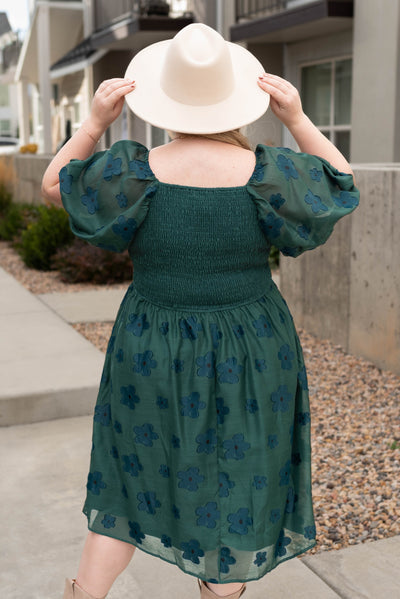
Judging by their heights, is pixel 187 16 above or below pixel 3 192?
above

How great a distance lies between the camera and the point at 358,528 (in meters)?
2.99

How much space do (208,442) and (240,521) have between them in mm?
224

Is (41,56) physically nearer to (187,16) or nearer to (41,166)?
(187,16)

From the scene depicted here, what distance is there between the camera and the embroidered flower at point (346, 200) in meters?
1.93

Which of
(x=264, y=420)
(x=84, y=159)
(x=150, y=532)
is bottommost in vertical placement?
(x=150, y=532)

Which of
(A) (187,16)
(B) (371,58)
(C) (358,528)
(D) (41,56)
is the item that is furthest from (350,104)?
(D) (41,56)

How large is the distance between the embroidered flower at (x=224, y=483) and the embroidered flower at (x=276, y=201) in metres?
0.68

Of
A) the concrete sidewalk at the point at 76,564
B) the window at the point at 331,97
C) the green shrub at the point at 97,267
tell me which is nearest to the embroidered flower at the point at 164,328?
the concrete sidewalk at the point at 76,564

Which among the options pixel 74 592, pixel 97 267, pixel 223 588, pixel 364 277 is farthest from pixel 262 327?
pixel 97 267

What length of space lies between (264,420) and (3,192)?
11831 mm

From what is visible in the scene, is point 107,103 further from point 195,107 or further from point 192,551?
point 192,551

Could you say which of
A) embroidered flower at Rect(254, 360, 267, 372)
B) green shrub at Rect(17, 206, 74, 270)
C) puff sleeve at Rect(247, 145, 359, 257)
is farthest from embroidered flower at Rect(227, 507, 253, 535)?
green shrub at Rect(17, 206, 74, 270)

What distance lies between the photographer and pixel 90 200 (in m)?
1.91

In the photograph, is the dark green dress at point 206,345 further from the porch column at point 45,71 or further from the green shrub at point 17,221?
the porch column at point 45,71
